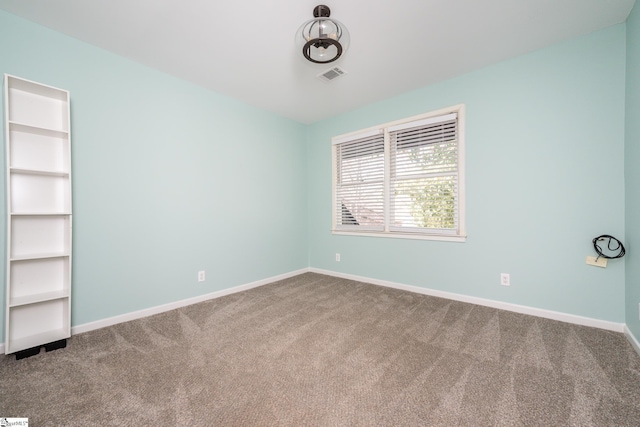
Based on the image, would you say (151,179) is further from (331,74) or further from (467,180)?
(467,180)

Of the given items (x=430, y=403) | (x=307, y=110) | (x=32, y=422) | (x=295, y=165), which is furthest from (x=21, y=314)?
(x=307, y=110)

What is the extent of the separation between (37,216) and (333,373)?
2.53m

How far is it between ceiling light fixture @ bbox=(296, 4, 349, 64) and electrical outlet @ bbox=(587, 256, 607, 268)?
269cm

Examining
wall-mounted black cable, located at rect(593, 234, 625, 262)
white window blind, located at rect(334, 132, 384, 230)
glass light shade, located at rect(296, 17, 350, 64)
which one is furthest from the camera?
white window blind, located at rect(334, 132, 384, 230)

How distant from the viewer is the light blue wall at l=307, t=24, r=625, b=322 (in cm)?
208

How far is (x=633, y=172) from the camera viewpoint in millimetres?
1856

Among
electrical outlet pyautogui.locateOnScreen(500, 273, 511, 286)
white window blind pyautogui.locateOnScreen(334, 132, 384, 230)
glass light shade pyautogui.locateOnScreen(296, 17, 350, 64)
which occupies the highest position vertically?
glass light shade pyautogui.locateOnScreen(296, 17, 350, 64)

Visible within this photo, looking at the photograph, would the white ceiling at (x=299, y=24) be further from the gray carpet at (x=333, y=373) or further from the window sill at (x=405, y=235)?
the gray carpet at (x=333, y=373)

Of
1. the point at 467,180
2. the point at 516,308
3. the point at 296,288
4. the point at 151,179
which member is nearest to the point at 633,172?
the point at 467,180

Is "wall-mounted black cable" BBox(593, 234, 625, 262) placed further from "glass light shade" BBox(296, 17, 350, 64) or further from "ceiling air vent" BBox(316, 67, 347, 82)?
"ceiling air vent" BBox(316, 67, 347, 82)

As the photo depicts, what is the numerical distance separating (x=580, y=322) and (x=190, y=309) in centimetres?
370

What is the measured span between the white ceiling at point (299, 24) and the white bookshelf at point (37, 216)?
2.21 ft

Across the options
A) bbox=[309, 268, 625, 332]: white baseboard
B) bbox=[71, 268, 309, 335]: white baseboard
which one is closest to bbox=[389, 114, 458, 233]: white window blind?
bbox=[309, 268, 625, 332]: white baseboard

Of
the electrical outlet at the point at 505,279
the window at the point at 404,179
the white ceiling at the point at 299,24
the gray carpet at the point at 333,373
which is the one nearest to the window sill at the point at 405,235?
the window at the point at 404,179
